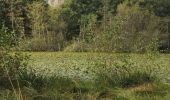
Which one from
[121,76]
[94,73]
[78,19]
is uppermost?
[121,76]

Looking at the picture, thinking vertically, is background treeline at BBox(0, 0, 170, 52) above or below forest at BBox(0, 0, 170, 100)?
below

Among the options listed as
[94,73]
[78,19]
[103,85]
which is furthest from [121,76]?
[78,19]

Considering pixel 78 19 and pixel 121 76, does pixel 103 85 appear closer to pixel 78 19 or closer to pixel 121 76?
pixel 121 76

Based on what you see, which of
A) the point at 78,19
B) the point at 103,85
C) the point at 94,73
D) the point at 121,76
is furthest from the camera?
the point at 78,19

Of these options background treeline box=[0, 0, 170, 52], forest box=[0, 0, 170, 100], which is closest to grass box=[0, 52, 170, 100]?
forest box=[0, 0, 170, 100]

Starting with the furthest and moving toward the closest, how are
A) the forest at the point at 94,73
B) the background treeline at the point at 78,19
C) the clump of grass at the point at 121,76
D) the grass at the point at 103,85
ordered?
the background treeline at the point at 78,19
the clump of grass at the point at 121,76
the forest at the point at 94,73
the grass at the point at 103,85

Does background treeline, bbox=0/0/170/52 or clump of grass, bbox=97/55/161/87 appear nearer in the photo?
clump of grass, bbox=97/55/161/87

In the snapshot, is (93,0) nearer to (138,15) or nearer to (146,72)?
(138,15)

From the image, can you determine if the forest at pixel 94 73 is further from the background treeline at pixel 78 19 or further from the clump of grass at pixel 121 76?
the background treeline at pixel 78 19

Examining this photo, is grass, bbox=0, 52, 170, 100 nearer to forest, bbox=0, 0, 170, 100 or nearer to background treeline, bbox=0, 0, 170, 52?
forest, bbox=0, 0, 170, 100

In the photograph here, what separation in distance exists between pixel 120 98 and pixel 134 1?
182 ft

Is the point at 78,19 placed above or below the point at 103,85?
below

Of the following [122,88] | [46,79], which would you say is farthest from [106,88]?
[46,79]

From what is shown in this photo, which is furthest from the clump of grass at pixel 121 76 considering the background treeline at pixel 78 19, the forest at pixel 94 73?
the background treeline at pixel 78 19
